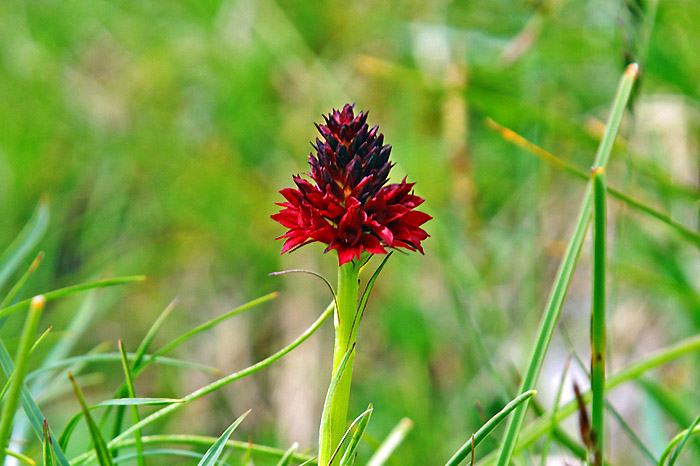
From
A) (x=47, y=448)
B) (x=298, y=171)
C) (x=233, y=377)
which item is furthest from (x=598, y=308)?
(x=298, y=171)

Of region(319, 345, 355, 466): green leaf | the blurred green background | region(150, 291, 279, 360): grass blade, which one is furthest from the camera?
the blurred green background

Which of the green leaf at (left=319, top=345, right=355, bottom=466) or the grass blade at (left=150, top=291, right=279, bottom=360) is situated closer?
the green leaf at (left=319, top=345, right=355, bottom=466)

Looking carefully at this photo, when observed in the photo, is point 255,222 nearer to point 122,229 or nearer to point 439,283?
point 122,229

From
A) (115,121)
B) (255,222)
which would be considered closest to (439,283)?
(255,222)

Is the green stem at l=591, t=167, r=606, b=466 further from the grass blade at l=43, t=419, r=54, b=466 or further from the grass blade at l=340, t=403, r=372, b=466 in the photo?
the grass blade at l=43, t=419, r=54, b=466

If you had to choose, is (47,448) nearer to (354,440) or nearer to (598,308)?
(354,440)

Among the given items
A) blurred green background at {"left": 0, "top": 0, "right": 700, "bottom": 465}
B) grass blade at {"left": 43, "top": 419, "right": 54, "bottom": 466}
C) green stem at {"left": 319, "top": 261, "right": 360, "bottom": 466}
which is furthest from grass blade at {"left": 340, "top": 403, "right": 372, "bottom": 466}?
blurred green background at {"left": 0, "top": 0, "right": 700, "bottom": 465}
